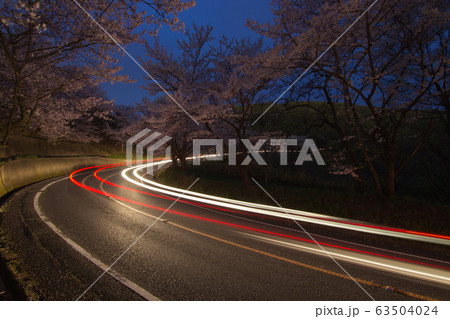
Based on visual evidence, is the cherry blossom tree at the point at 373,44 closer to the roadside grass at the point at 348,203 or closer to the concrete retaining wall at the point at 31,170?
the roadside grass at the point at 348,203

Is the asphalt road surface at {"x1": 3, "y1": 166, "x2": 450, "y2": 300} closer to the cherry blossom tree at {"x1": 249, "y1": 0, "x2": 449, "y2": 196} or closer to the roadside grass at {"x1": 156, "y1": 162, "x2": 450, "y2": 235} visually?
the roadside grass at {"x1": 156, "y1": 162, "x2": 450, "y2": 235}

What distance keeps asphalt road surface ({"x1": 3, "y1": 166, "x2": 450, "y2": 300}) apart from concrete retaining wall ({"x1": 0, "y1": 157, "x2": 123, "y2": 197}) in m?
3.78

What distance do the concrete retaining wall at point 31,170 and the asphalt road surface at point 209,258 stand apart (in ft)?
12.4

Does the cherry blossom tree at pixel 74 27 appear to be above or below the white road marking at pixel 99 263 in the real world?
above

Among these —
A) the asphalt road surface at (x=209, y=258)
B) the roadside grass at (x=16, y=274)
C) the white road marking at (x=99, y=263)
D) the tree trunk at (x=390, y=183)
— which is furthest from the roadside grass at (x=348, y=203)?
the roadside grass at (x=16, y=274)

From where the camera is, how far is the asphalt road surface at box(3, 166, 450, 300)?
420 cm

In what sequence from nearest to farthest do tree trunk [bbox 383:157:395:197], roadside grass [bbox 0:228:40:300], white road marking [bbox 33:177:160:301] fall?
roadside grass [bbox 0:228:40:300] < white road marking [bbox 33:177:160:301] < tree trunk [bbox 383:157:395:197]

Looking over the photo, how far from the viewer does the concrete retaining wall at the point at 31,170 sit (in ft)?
40.2

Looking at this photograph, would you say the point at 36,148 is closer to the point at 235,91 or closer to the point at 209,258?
the point at 235,91

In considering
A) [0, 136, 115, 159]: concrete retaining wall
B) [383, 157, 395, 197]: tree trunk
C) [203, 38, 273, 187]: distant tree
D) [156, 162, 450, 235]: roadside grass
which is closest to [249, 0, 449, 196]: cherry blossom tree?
[383, 157, 395, 197]: tree trunk

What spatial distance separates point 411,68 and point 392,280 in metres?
9.55

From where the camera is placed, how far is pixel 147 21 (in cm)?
703

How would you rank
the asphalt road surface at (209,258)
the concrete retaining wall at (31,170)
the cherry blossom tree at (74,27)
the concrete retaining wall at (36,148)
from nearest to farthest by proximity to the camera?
the asphalt road surface at (209,258), the cherry blossom tree at (74,27), the concrete retaining wall at (31,170), the concrete retaining wall at (36,148)
